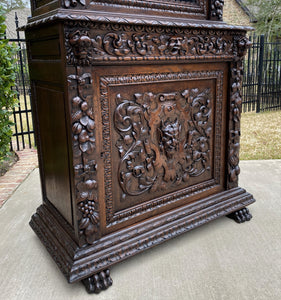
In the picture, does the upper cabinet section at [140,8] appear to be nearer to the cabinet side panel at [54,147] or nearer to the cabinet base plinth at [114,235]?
the cabinet side panel at [54,147]

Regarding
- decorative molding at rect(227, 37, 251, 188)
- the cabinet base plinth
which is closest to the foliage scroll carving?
decorative molding at rect(227, 37, 251, 188)

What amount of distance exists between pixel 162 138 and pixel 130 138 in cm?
25

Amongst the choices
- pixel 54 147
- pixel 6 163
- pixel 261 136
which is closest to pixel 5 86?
pixel 6 163

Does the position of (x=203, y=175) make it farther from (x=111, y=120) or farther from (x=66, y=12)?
(x=66, y=12)

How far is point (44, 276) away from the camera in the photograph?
1.84m

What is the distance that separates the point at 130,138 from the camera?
183 cm

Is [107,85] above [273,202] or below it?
above

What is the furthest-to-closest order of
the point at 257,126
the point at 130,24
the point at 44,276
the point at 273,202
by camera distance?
the point at 257,126 → the point at 273,202 → the point at 44,276 → the point at 130,24

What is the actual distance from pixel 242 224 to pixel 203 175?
0.53 meters

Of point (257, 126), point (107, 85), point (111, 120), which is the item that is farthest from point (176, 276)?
point (257, 126)

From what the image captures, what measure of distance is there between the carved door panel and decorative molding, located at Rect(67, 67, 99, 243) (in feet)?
0.28

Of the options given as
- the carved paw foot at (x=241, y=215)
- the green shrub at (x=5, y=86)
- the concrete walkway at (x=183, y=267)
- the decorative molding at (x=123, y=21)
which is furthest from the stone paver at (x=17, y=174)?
the carved paw foot at (x=241, y=215)

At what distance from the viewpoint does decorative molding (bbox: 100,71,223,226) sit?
1.68 m

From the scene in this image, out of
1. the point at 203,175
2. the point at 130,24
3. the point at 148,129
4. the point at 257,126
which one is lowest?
the point at 257,126
